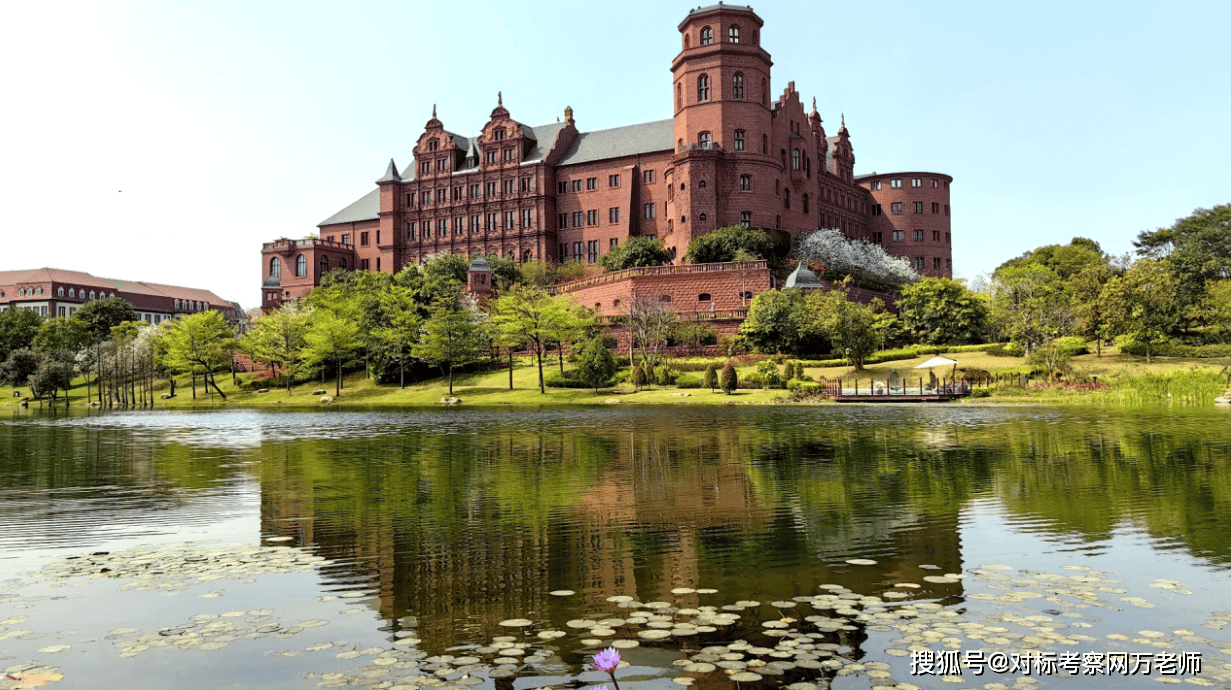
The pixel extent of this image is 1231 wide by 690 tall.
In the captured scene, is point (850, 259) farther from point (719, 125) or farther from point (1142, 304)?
point (1142, 304)

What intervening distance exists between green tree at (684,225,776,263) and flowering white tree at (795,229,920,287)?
4.82 metres

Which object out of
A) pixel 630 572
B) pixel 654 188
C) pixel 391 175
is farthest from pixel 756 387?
pixel 391 175

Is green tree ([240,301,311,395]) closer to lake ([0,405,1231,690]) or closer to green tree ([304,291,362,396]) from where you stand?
green tree ([304,291,362,396])

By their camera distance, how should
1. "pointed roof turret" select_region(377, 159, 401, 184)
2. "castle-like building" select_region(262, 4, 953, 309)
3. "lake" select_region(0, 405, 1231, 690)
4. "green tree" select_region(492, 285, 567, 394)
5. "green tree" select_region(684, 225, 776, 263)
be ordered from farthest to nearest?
1. "pointed roof turret" select_region(377, 159, 401, 184)
2. "castle-like building" select_region(262, 4, 953, 309)
3. "green tree" select_region(684, 225, 776, 263)
4. "green tree" select_region(492, 285, 567, 394)
5. "lake" select_region(0, 405, 1231, 690)

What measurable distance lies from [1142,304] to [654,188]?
4850 centimetres

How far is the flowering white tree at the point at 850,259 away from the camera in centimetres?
8012

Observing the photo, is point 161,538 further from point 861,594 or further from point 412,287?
point 412,287

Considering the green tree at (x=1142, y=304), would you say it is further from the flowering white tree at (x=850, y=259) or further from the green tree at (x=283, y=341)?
the green tree at (x=283, y=341)

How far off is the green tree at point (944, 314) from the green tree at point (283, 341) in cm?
→ 5258

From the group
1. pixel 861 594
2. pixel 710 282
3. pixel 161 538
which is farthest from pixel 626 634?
pixel 710 282

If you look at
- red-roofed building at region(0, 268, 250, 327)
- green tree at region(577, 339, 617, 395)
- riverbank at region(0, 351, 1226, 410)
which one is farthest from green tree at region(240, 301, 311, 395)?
red-roofed building at region(0, 268, 250, 327)

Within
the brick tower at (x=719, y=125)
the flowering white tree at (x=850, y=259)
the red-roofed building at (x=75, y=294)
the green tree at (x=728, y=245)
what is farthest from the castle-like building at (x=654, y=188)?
the red-roofed building at (x=75, y=294)

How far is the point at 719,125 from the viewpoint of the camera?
8306cm

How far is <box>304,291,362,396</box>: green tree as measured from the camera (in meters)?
72.0
